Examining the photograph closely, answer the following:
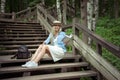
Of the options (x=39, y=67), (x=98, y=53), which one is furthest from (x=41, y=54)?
(x=98, y=53)

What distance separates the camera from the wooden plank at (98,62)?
548 centimetres

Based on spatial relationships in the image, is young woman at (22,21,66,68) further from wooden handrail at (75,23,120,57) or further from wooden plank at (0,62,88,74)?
wooden handrail at (75,23,120,57)

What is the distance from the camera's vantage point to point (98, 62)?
610cm

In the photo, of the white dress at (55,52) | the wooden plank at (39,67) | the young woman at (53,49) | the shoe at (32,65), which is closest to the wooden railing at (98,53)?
the wooden plank at (39,67)

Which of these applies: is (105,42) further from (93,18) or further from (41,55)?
(93,18)

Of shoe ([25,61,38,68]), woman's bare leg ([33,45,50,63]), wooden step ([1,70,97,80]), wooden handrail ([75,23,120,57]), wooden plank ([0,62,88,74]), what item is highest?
wooden handrail ([75,23,120,57])

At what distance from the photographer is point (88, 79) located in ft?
21.7

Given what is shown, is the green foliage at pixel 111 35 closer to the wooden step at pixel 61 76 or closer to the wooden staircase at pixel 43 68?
the wooden staircase at pixel 43 68

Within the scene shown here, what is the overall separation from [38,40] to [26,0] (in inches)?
928

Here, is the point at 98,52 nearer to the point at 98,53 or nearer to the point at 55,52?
the point at 98,53

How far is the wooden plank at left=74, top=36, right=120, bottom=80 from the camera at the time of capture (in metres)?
5.48

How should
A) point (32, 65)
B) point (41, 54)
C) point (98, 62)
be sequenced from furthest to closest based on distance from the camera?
point (41, 54)
point (98, 62)
point (32, 65)

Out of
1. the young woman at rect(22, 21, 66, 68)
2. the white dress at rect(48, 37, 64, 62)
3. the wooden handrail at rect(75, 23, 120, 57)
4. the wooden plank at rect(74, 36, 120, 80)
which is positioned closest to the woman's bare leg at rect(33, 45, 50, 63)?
the young woman at rect(22, 21, 66, 68)

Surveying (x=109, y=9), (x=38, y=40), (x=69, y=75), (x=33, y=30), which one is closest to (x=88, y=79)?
(x=69, y=75)
